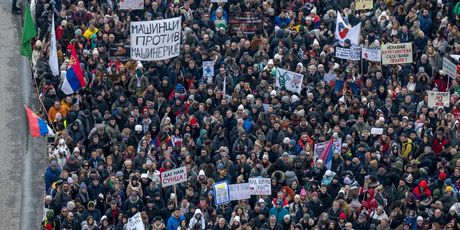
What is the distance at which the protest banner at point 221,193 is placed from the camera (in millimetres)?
32375

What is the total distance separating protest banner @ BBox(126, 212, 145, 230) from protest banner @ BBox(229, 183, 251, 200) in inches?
87.0

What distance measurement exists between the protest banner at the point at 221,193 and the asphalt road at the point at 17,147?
4294 millimetres

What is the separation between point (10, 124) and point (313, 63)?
7463 millimetres

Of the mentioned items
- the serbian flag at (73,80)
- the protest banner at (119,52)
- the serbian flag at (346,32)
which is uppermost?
the serbian flag at (346,32)

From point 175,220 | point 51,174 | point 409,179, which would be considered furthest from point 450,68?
point 51,174

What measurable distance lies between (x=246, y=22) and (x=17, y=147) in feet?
22.1

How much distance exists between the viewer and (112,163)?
1319 inches

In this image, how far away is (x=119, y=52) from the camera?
38000mm

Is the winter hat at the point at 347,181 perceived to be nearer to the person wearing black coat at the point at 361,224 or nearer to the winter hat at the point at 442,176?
the person wearing black coat at the point at 361,224

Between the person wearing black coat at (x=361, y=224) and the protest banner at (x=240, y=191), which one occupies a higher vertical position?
the protest banner at (x=240, y=191)

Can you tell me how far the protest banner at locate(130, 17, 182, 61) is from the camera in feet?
122

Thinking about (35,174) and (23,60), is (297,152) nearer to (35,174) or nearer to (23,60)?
(35,174)

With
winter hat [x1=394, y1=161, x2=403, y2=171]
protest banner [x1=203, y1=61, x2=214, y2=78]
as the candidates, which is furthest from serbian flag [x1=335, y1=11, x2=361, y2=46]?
winter hat [x1=394, y1=161, x2=403, y2=171]

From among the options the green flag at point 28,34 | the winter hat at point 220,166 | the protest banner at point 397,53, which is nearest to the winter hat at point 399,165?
the winter hat at point 220,166
